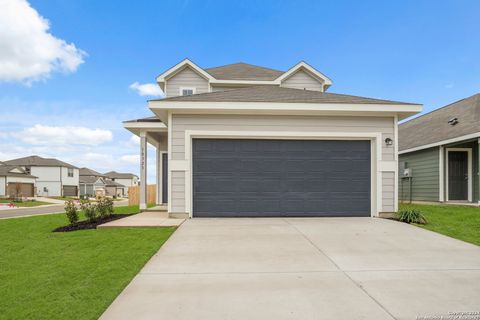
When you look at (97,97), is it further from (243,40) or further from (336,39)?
(336,39)

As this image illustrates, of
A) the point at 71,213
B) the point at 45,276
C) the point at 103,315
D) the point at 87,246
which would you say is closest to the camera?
the point at 103,315

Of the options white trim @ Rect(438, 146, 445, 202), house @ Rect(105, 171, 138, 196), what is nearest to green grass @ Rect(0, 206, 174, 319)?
white trim @ Rect(438, 146, 445, 202)

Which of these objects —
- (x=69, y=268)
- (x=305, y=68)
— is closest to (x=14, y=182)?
(x=305, y=68)

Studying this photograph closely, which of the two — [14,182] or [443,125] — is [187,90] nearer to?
[443,125]

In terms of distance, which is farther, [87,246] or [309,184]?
Result: [309,184]

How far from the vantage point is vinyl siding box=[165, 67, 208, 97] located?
14.3 meters

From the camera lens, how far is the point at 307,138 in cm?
891

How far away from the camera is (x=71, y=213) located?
8.18 meters

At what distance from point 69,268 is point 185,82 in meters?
11.5

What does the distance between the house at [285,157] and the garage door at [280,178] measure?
3cm

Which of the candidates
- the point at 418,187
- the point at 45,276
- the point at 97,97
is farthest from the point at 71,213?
the point at 418,187

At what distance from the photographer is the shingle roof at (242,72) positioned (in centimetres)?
1500

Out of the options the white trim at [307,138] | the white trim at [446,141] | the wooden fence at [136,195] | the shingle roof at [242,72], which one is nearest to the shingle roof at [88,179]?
the wooden fence at [136,195]

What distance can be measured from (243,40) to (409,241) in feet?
A: 49.1
